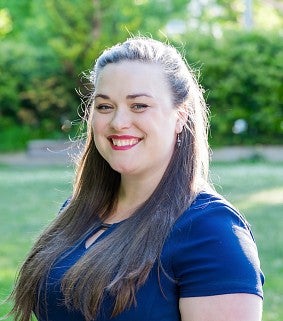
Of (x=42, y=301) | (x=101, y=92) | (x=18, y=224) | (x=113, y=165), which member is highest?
(x=101, y=92)

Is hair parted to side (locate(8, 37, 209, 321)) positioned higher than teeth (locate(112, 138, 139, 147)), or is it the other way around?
teeth (locate(112, 138, 139, 147))

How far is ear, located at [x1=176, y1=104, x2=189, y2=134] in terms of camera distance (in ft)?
8.50

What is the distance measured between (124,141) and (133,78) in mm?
181

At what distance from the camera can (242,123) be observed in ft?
71.4

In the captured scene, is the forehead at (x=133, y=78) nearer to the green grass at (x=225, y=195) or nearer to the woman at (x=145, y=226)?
the woman at (x=145, y=226)

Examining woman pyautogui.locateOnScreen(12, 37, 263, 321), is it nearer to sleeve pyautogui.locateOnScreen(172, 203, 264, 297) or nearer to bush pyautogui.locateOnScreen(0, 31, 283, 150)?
sleeve pyautogui.locateOnScreen(172, 203, 264, 297)

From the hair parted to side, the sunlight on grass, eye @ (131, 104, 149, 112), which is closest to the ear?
the hair parted to side

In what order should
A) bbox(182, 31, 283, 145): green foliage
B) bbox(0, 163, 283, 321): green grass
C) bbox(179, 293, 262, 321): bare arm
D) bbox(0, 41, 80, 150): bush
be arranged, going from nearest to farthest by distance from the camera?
1. bbox(179, 293, 262, 321): bare arm
2. bbox(0, 163, 283, 321): green grass
3. bbox(182, 31, 283, 145): green foliage
4. bbox(0, 41, 80, 150): bush

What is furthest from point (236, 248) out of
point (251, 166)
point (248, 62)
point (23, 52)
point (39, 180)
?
point (23, 52)

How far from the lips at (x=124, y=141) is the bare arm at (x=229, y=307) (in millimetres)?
523

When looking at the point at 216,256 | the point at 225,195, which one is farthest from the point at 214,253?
the point at 225,195

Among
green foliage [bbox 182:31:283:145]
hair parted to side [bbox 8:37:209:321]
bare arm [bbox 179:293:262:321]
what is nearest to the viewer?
bare arm [bbox 179:293:262:321]

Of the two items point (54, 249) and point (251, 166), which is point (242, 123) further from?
point (54, 249)

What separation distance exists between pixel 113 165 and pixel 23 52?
20488 millimetres
